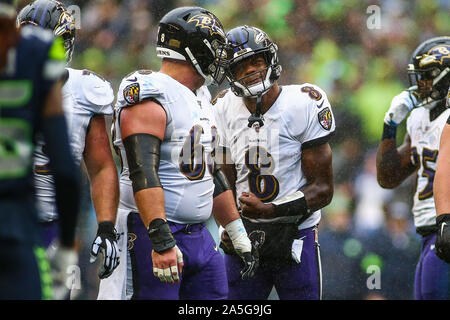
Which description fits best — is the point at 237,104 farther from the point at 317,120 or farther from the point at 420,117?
the point at 420,117

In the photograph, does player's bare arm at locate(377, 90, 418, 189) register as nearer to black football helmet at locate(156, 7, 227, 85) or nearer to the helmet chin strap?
the helmet chin strap


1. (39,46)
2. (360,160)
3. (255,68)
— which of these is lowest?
(360,160)

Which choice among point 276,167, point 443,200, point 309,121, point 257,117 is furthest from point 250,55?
point 443,200

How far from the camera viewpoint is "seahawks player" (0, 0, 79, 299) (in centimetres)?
184

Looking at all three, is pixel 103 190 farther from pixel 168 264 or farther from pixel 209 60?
pixel 209 60

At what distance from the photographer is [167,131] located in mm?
3203

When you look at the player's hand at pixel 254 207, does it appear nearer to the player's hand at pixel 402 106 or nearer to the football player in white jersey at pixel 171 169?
the football player in white jersey at pixel 171 169

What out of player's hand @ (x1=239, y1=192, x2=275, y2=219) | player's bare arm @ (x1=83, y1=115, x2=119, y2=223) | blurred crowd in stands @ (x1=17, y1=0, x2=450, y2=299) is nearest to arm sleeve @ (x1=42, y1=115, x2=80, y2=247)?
player's bare arm @ (x1=83, y1=115, x2=119, y2=223)

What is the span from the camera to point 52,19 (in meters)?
3.46

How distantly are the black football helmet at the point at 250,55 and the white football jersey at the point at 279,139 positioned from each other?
0.45ft

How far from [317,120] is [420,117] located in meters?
0.95

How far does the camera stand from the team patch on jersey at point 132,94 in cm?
314

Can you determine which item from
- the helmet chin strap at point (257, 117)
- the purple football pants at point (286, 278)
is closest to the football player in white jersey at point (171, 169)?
the helmet chin strap at point (257, 117)
